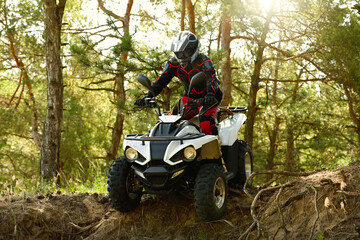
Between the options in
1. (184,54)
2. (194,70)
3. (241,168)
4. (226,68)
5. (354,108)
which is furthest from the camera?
(226,68)

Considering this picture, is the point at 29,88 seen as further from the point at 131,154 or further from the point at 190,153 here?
the point at 190,153

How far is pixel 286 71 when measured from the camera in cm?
A: 1997

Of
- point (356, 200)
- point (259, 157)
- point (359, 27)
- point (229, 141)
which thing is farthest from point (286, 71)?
point (356, 200)

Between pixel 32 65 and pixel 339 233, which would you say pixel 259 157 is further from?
pixel 339 233

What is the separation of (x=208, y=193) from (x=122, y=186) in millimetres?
981

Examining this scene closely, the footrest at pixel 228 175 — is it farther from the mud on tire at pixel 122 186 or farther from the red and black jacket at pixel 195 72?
the mud on tire at pixel 122 186

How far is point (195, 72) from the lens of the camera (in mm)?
5133

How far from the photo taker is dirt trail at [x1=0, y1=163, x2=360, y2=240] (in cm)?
390

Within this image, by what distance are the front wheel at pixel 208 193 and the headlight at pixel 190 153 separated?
0.21 meters

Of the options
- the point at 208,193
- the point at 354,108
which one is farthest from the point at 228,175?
the point at 354,108

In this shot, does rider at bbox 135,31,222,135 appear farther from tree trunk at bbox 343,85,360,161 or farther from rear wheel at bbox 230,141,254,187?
tree trunk at bbox 343,85,360,161

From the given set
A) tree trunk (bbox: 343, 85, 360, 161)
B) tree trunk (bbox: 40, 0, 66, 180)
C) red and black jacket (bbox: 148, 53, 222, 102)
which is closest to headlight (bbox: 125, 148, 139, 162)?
red and black jacket (bbox: 148, 53, 222, 102)

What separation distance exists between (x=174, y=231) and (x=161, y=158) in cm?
99

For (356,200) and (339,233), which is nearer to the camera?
(339,233)
